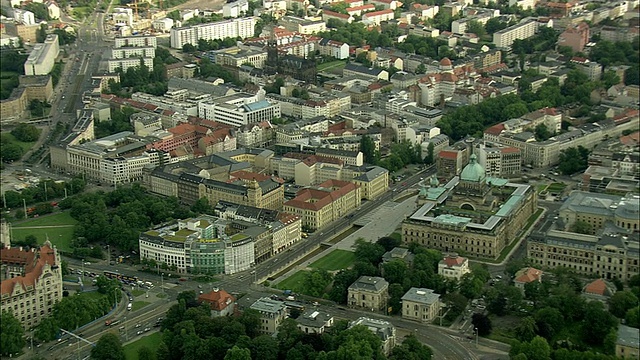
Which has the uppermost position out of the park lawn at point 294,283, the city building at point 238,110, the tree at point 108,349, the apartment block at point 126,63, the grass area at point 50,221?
the apartment block at point 126,63

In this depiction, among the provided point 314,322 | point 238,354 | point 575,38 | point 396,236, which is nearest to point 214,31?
point 575,38

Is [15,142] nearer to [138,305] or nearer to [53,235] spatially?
[53,235]

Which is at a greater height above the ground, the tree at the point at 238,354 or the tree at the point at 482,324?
the tree at the point at 238,354

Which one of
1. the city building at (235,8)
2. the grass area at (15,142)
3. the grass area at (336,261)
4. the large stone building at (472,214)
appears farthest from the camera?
the city building at (235,8)

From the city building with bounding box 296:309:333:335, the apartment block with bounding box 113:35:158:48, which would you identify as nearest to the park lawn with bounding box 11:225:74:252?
the city building with bounding box 296:309:333:335

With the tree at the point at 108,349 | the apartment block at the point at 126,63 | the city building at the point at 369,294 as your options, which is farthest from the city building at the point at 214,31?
the tree at the point at 108,349

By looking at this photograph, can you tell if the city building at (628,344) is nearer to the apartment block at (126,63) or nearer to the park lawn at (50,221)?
the park lawn at (50,221)

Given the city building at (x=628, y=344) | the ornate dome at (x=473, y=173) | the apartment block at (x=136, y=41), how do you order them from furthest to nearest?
1. the apartment block at (x=136, y=41)
2. the ornate dome at (x=473, y=173)
3. the city building at (x=628, y=344)
